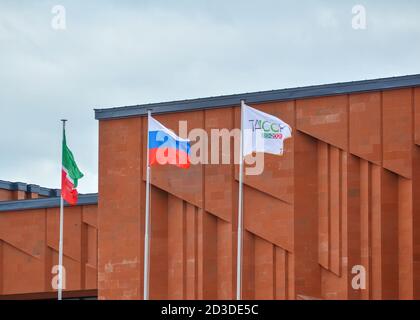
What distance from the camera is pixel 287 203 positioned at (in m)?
45.1

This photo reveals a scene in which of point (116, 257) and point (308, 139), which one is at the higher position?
point (308, 139)

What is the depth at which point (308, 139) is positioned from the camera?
148 feet

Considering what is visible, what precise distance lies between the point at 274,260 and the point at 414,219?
566 cm

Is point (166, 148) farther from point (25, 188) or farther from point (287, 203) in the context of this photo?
point (25, 188)

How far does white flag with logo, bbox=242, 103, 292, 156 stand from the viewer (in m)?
39.4

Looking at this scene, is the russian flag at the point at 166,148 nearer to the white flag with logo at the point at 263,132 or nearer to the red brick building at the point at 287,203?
the white flag with logo at the point at 263,132

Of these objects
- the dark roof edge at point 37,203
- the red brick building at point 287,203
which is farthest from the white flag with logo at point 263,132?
the dark roof edge at point 37,203

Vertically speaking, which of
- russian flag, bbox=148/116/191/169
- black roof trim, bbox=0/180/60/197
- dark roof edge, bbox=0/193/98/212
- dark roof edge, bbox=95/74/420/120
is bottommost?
dark roof edge, bbox=0/193/98/212

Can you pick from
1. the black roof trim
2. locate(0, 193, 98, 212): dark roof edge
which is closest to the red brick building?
locate(0, 193, 98, 212): dark roof edge

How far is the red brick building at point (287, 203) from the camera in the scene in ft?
143

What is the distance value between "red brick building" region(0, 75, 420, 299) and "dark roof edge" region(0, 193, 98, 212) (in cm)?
766

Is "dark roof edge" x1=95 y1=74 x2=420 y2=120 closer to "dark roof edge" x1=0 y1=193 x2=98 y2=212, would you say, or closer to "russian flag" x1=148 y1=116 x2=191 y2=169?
"russian flag" x1=148 y1=116 x2=191 y2=169
